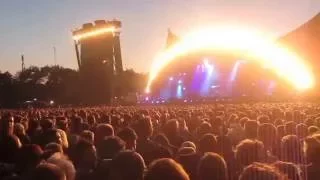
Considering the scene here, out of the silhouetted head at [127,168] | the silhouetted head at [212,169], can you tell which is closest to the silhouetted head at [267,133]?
the silhouetted head at [212,169]

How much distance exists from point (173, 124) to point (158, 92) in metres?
78.1

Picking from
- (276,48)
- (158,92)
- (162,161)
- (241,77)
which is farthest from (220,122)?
(158,92)

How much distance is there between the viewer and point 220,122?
1541 cm

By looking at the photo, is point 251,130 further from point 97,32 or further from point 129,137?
point 97,32

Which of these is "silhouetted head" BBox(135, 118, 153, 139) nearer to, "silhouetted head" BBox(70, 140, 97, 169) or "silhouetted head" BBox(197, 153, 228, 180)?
"silhouetted head" BBox(70, 140, 97, 169)

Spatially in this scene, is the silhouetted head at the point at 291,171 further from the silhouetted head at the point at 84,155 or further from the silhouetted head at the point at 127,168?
the silhouetted head at the point at 84,155

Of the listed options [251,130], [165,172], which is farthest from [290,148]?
[165,172]

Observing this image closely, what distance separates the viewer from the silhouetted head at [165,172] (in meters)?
4.86

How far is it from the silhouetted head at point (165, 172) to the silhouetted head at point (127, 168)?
0.76 m

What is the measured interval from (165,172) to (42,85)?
10262 cm

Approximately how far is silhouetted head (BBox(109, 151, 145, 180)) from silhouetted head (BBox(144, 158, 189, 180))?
0.76 m

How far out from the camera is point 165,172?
193 inches

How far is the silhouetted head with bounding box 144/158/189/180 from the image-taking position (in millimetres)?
4859

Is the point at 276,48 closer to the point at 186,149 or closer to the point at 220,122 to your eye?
the point at 220,122
